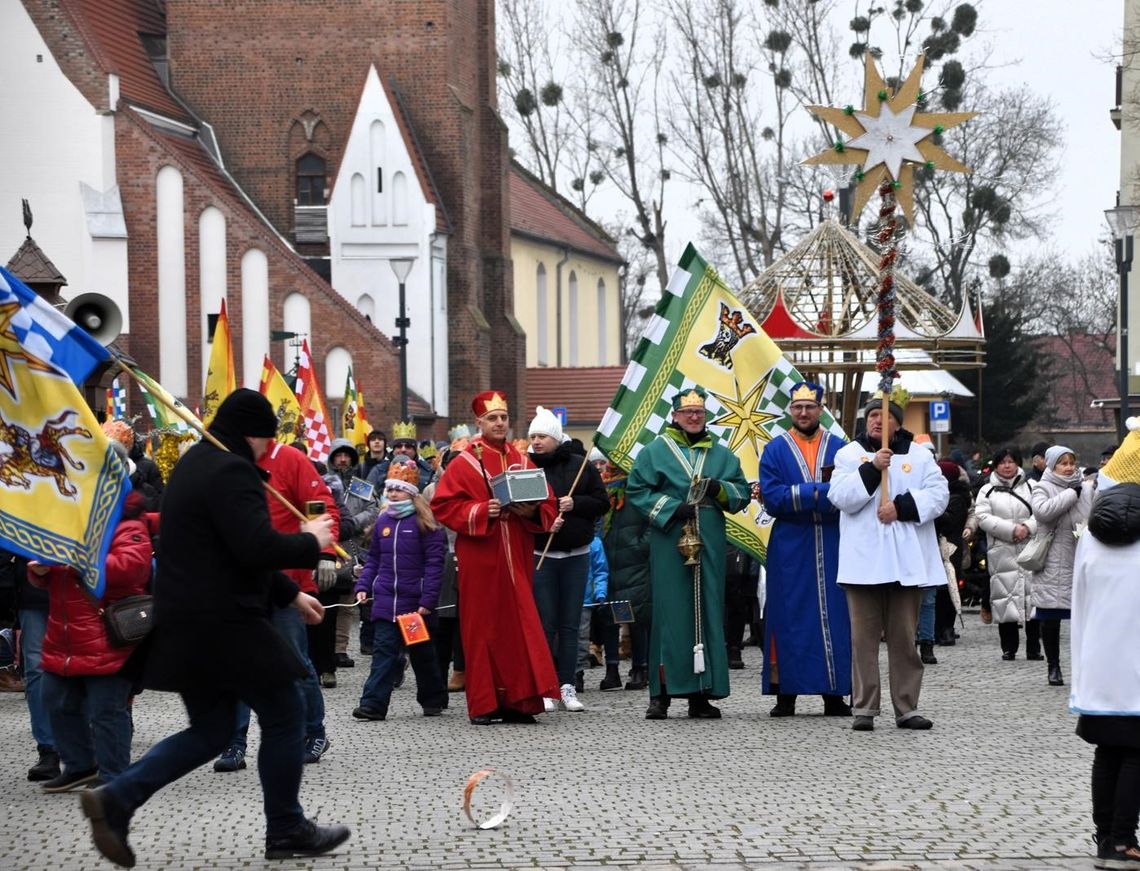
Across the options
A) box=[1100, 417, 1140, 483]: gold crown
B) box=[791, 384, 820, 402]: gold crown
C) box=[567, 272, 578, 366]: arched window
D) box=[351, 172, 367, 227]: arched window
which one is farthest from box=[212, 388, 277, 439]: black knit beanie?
box=[567, 272, 578, 366]: arched window

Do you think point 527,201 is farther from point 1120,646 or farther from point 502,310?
point 1120,646

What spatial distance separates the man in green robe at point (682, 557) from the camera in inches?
501

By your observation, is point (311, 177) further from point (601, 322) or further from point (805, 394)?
point (805, 394)

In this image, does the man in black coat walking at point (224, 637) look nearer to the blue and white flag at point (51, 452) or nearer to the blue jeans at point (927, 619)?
the blue and white flag at point (51, 452)

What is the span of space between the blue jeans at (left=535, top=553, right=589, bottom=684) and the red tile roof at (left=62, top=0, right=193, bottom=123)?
32.7m

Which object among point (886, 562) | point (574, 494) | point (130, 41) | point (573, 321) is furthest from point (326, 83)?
point (886, 562)

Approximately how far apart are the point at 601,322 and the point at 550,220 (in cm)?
802

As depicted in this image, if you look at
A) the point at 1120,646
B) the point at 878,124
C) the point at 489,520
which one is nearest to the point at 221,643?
the point at 1120,646

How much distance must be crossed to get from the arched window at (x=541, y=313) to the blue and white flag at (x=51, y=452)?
60.6 meters

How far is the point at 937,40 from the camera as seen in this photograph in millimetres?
52094

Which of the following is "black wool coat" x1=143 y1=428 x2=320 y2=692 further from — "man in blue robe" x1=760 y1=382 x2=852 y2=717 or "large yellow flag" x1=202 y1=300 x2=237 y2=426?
"large yellow flag" x1=202 y1=300 x2=237 y2=426

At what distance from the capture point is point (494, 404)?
1309 cm

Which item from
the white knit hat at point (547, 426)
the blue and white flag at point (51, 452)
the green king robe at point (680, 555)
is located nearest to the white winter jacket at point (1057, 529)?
the green king robe at point (680, 555)

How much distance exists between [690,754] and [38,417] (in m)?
4.05
